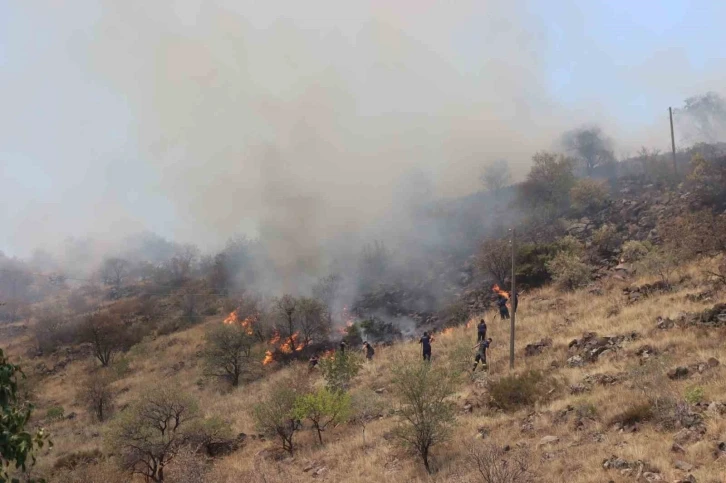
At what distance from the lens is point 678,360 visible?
10828mm

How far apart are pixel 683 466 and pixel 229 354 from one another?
74.5 ft

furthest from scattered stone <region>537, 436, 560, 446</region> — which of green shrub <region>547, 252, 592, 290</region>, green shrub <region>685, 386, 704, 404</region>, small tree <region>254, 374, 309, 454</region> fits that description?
green shrub <region>547, 252, 592, 290</region>

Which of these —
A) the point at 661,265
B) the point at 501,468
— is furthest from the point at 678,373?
the point at 661,265

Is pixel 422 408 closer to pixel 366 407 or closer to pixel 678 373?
pixel 366 407

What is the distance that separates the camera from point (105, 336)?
36469mm

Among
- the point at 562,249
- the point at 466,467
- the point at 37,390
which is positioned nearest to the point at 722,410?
the point at 466,467

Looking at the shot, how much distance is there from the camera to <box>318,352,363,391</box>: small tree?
17014 millimetres

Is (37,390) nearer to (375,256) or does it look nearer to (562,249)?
(375,256)

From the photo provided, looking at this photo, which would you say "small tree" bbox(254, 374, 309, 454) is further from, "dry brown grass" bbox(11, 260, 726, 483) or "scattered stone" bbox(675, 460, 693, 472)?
"scattered stone" bbox(675, 460, 693, 472)

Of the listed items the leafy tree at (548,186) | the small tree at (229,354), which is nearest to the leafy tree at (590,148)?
the leafy tree at (548,186)

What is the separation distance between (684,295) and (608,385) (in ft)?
23.5

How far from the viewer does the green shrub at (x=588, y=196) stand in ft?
113

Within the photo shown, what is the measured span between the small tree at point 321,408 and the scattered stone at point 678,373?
28.6 feet

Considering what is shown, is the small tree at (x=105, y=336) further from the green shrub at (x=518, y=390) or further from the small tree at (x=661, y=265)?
the small tree at (x=661, y=265)
